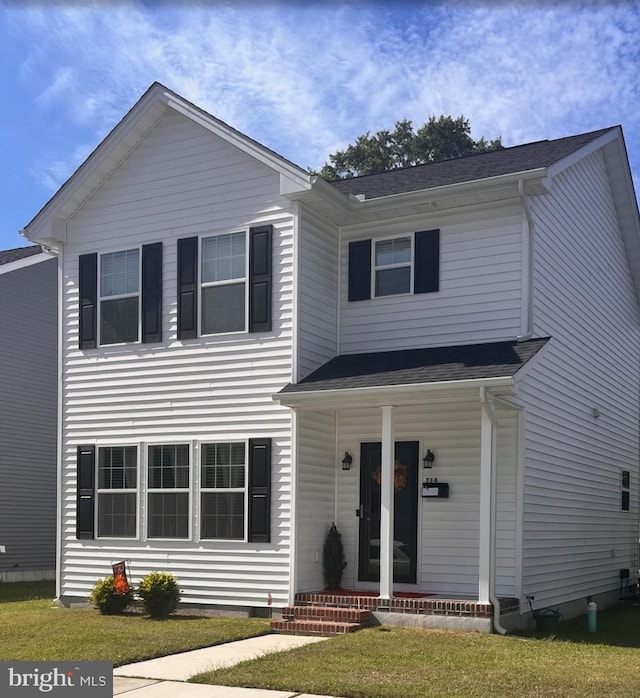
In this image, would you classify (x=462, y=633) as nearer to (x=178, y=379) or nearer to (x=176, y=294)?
(x=178, y=379)

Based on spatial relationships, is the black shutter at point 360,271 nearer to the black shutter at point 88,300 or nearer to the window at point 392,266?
the window at point 392,266

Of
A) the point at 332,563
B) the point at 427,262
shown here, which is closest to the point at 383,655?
the point at 332,563

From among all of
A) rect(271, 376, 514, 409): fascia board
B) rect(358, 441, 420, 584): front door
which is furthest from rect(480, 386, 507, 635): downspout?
rect(358, 441, 420, 584): front door

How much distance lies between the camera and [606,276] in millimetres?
16641

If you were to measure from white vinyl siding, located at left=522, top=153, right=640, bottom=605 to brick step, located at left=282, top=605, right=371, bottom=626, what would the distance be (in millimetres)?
2288

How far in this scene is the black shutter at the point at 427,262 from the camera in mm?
12969

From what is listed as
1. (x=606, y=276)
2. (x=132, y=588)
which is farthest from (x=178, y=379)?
(x=606, y=276)

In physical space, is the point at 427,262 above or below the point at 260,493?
above

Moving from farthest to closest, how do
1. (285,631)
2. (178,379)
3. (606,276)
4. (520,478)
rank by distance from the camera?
(606,276), (178,379), (520,478), (285,631)

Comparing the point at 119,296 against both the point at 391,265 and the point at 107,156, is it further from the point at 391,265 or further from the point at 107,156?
the point at 391,265

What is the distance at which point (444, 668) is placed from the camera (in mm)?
8445

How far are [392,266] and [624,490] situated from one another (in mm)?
7739

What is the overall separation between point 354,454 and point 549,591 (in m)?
3.41

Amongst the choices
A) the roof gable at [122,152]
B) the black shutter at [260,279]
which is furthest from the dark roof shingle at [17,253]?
the black shutter at [260,279]
